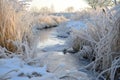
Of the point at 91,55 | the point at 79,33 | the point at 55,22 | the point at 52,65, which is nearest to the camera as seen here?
the point at 52,65

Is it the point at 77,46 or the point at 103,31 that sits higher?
the point at 103,31

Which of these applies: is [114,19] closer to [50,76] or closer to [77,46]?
[50,76]

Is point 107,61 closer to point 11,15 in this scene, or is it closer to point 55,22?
point 11,15

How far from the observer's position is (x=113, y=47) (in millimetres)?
3203

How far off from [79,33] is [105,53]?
5.54ft

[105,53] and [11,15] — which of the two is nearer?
[105,53]

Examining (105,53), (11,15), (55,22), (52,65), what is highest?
(11,15)

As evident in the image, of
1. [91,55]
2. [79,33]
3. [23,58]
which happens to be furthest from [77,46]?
[23,58]

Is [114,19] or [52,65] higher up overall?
[114,19]

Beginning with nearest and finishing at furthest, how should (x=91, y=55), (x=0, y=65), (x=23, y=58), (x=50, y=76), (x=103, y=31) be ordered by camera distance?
(x=50, y=76), (x=0, y=65), (x=23, y=58), (x=103, y=31), (x=91, y=55)

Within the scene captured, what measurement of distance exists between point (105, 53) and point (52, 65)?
0.70m

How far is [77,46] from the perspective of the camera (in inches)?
207

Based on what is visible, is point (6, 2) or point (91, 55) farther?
point (91, 55)

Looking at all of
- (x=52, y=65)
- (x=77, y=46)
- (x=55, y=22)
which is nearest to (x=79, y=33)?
(x=77, y=46)
